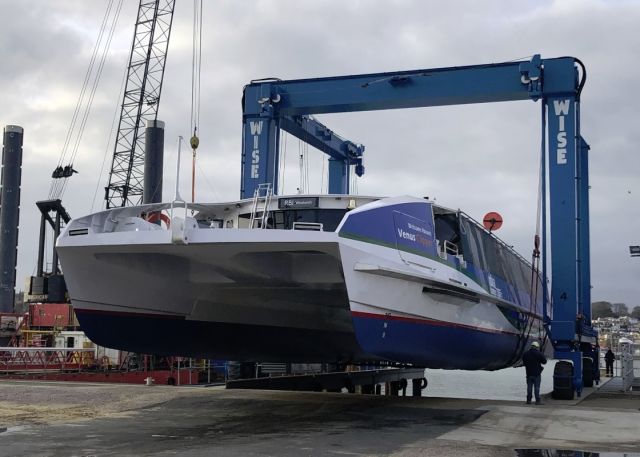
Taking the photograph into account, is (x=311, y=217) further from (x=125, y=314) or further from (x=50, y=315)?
(x=50, y=315)

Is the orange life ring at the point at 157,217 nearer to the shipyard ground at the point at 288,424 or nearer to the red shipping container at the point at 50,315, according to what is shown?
the shipyard ground at the point at 288,424

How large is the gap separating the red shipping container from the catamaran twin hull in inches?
683

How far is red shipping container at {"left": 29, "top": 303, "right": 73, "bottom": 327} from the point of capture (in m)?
29.0

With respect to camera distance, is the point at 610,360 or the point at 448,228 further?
the point at 610,360

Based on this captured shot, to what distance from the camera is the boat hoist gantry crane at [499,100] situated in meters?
15.0

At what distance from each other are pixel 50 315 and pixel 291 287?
2034cm

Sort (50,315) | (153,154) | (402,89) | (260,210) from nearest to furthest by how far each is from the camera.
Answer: (260,210), (402,89), (50,315), (153,154)

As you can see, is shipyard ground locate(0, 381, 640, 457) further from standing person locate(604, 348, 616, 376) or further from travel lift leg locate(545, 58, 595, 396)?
standing person locate(604, 348, 616, 376)

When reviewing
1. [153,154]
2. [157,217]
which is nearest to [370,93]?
[157,217]

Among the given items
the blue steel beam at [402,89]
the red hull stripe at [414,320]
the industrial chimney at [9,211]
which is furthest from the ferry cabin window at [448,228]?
the industrial chimney at [9,211]

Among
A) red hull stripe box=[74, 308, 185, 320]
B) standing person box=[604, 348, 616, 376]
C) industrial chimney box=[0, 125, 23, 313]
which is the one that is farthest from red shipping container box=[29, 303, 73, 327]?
standing person box=[604, 348, 616, 376]

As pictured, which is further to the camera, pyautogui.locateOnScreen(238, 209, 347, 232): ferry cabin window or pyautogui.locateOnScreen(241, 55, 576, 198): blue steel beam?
pyautogui.locateOnScreen(241, 55, 576, 198): blue steel beam

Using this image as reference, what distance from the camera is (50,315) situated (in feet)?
95.5

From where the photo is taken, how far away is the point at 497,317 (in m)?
13.5
